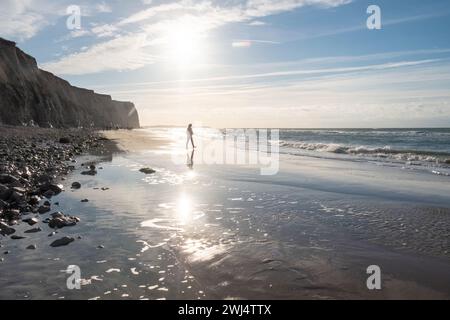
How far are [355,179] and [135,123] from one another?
172515 mm

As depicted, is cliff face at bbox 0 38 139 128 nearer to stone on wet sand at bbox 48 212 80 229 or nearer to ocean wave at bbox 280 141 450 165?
ocean wave at bbox 280 141 450 165

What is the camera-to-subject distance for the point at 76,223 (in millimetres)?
7148

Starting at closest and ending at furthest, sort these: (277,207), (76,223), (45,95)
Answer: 1. (76,223)
2. (277,207)
3. (45,95)

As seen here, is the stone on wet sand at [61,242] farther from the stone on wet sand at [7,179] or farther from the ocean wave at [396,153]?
the ocean wave at [396,153]

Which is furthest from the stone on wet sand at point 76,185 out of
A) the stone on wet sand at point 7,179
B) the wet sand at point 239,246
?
the stone on wet sand at point 7,179

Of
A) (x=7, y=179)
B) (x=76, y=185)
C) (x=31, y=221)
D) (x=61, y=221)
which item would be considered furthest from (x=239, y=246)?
(x=7, y=179)

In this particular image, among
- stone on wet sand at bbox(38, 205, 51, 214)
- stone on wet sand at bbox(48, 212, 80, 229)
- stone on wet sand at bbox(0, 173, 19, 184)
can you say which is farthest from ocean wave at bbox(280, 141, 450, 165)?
stone on wet sand at bbox(0, 173, 19, 184)

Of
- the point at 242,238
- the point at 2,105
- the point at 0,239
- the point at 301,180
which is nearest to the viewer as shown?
the point at 0,239

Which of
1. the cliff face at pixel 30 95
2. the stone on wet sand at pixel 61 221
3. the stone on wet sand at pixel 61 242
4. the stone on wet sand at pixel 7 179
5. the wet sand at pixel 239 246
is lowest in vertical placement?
the wet sand at pixel 239 246

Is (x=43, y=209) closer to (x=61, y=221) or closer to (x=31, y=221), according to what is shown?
(x=31, y=221)

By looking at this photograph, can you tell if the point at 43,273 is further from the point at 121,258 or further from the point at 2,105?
the point at 2,105

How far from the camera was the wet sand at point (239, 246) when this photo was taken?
177 inches

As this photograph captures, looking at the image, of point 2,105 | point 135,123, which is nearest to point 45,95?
point 2,105

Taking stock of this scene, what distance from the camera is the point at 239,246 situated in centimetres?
607
